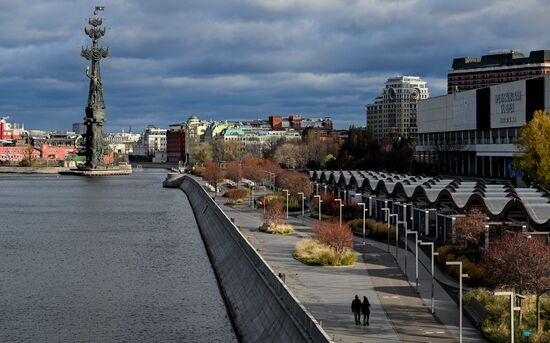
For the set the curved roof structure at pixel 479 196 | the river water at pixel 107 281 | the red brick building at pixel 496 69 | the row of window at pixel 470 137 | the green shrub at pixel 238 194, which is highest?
the red brick building at pixel 496 69

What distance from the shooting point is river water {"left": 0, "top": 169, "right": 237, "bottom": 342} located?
Result: 3300cm

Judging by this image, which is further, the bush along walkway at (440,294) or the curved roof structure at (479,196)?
the curved roof structure at (479,196)

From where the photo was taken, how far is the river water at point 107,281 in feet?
108

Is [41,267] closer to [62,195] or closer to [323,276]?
[323,276]

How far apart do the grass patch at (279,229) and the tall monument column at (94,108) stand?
133 metres

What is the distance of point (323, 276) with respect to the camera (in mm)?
37094

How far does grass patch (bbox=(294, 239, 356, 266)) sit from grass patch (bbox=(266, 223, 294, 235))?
37.9 ft

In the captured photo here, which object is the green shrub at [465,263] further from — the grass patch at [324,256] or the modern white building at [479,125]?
the modern white building at [479,125]

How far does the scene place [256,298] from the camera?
33.8 meters

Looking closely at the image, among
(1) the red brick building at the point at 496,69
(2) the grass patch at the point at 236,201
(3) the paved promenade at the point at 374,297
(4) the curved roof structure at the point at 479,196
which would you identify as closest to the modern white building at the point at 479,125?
(4) the curved roof structure at the point at 479,196

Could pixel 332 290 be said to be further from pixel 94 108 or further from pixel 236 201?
pixel 94 108

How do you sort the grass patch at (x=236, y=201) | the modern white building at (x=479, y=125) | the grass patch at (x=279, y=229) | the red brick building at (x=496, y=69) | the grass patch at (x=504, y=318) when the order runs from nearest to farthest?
1. the grass patch at (x=504, y=318)
2. the grass patch at (x=279, y=229)
3. the modern white building at (x=479, y=125)
4. the grass patch at (x=236, y=201)
5. the red brick building at (x=496, y=69)

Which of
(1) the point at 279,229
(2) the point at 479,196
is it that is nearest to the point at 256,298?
(2) the point at 479,196

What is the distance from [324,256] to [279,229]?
1503 centimetres
